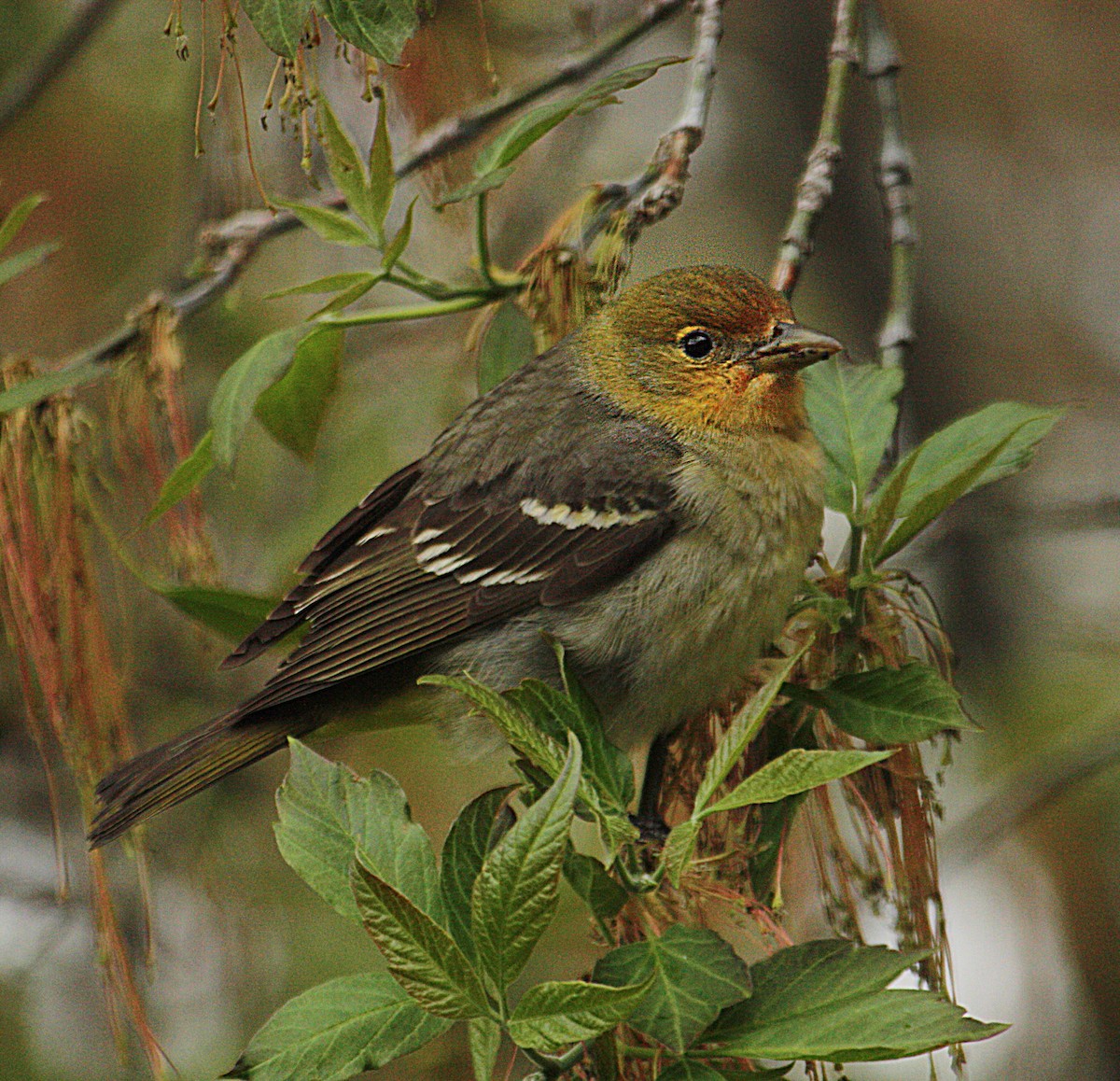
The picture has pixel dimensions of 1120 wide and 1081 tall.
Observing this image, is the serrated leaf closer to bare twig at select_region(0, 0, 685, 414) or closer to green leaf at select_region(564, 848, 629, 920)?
green leaf at select_region(564, 848, 629, 920)

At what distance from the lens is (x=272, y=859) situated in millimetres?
4770

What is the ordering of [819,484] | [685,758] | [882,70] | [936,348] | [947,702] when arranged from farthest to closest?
[936,348] < [882,70] < [819,484] < [685,758] < [947,702]

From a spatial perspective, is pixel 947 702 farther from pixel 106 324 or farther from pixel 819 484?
pixel 106 324

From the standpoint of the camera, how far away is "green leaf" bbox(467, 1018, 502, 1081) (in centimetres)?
162

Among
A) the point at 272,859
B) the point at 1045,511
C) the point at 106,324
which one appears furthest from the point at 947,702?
the point at 106,324

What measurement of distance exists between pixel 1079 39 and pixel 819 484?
4670 mm

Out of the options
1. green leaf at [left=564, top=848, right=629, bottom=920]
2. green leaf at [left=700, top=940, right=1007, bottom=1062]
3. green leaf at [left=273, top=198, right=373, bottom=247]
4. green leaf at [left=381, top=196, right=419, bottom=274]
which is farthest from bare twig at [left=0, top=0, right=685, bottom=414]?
green leaf at [left=700, top=940, right=1007, bottom=1062]

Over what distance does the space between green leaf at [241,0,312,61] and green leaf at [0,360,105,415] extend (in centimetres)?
98

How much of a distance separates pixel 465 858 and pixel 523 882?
10.1 inches

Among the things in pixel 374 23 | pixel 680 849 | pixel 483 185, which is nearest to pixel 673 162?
pixel 483 185

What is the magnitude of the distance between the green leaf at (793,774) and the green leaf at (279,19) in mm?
1156

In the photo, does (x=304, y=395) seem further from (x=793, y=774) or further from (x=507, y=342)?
(x=793, y=774)

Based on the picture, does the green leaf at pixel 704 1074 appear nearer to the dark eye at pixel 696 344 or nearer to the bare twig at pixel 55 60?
the dark eye at pixel 696 344

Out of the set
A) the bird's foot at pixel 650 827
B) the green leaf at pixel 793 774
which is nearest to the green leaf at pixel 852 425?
the bird's foot at pixel 650 827
